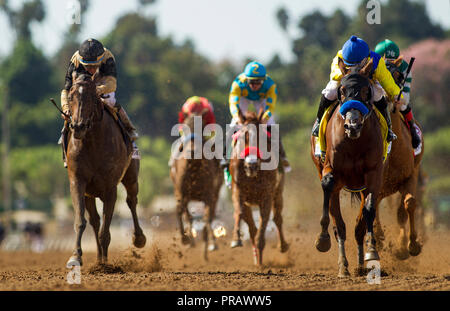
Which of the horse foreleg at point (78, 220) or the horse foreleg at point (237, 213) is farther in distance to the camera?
the horse foreleg at point (237, 213)

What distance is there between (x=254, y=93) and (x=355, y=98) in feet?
15.5

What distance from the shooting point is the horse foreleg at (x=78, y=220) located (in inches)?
359

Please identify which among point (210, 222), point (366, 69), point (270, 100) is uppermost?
point (270, 100)

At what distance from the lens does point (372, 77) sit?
954 cm

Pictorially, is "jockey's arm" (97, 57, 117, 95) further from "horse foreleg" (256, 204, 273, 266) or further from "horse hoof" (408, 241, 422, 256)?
"horse hoof" (408, 241, 422, 256)

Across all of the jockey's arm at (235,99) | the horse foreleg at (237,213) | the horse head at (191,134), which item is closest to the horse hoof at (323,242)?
the horse foreleg at (237,213)

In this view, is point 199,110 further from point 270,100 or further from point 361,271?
point 361,271

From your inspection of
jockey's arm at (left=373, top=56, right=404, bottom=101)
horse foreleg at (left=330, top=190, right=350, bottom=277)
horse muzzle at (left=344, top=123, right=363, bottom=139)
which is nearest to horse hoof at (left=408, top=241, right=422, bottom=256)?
horse foreleg at (left=330, top=190, right=350, bottom=277)

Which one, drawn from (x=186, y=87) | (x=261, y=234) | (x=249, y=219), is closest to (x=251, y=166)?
(x=261, y=234)

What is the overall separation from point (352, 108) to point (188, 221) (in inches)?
287

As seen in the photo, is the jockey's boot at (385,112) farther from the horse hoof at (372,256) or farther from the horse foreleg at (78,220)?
the horse foreleg at (78,220)

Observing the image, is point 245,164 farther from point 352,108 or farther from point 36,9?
point 36,9

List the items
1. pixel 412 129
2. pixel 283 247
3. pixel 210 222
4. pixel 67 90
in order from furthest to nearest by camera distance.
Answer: pixel 210 222 < pixel 283 247 < pixel 412 129 < pixel 67 90
